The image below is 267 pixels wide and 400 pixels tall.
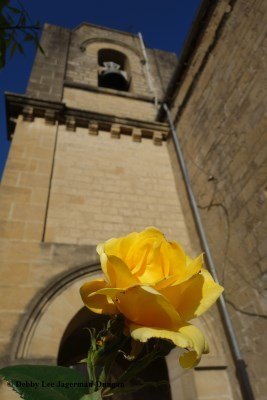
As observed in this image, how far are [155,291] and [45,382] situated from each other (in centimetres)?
21

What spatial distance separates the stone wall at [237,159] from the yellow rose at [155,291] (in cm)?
294

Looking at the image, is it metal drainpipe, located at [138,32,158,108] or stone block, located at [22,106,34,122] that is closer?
stone block, located at [22,106,34,122]

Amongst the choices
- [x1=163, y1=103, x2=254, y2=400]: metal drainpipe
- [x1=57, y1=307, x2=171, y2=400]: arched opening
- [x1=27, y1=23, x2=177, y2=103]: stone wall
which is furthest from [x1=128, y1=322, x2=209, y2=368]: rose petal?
[x1=27, y1=23, x2=177, y2=103]: stone wall

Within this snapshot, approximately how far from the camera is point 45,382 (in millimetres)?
443

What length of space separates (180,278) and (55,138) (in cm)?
510

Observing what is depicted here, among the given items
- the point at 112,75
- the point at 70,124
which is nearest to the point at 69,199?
the point at 70,124

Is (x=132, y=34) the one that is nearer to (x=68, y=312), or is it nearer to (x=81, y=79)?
(x=81, y=79)

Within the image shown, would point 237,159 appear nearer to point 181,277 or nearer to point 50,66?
point 181,277

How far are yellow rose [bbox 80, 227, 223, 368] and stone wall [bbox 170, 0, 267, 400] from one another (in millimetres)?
2945

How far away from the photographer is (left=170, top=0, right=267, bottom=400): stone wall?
327 cm

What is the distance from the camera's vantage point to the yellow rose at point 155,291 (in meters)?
0.48

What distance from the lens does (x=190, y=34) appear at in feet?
17.8

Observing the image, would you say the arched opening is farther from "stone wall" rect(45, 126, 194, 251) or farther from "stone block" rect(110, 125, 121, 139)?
"stone block" rect(110, 125, 121, 139)

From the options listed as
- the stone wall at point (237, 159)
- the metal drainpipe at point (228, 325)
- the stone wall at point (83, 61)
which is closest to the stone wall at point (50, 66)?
the stone wall at point (83, 61)
